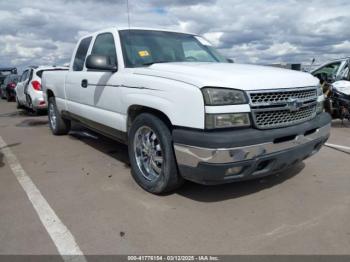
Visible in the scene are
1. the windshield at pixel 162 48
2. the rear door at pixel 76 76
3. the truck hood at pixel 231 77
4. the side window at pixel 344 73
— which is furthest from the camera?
the side window at pixel 344 73

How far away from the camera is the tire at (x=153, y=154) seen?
3.65m

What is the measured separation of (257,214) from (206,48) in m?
2.87

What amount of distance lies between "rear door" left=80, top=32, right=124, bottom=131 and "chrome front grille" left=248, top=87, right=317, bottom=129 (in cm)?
185

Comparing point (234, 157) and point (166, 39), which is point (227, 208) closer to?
point (234, 157)

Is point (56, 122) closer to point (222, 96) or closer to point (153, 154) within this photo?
point (153, 154)

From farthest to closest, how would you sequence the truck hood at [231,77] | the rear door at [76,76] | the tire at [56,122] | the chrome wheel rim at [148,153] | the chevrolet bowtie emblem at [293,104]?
the tire at [56,122] < the rear door at [76,76] < the chrome wheel rim at [148,153] < the chevrolet bowtie emblem at [293,104] < the truck hood at [231,77]

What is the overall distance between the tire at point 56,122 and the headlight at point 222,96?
487cm

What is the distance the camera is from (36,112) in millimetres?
12500

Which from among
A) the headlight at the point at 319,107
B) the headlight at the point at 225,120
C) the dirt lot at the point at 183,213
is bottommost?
the dirt lot at the point at 183,213

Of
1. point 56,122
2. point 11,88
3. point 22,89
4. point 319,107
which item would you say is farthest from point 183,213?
point 11,88

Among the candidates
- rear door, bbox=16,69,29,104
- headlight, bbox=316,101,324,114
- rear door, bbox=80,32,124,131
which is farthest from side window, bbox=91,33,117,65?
rear door, bbox=16,69,29,104

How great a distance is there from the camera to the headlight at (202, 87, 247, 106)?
324cm

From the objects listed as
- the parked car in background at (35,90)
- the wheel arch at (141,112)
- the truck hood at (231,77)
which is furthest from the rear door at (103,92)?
the parked car in background at (35,90)

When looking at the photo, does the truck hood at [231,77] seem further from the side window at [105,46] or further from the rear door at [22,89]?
the rear door at [22,89]
